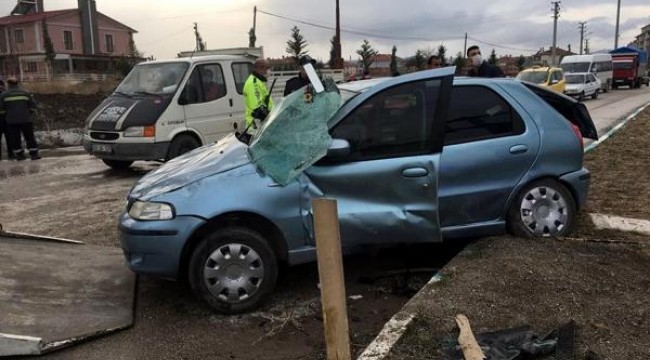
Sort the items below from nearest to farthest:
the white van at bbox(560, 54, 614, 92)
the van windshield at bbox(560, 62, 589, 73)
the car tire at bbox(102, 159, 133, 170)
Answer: the car tire at bbox(102, 159, 133, 170), the van windshield at bbox(560, 62, 589, 73), the white van at bbox(560, 54, 614, 92)

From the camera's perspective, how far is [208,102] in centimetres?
1051

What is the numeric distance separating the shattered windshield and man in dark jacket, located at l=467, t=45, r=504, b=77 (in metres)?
3.03

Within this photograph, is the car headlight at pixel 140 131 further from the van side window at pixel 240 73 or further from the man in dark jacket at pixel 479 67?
the man in dark jacket at pixel 479 67

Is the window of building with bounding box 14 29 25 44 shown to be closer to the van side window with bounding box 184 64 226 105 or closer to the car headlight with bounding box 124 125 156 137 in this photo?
the van side window with bounding box 184 64 226 105

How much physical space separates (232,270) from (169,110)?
6208mm

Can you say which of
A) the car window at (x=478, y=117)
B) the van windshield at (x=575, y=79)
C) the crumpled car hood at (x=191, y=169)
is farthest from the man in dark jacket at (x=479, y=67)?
the van windshield at (x=575, y=79)

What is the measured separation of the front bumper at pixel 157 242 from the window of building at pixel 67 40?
68077 millimetres

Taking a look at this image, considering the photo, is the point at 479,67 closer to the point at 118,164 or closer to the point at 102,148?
the point at 102,148

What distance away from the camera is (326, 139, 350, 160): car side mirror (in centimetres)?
445

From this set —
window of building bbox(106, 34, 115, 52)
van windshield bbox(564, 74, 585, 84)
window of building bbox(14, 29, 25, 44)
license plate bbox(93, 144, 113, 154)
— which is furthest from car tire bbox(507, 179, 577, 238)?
window of building bbox(106, 34, 115, 52)

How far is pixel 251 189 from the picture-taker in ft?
14.3

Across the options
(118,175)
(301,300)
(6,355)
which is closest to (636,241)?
(301,300)

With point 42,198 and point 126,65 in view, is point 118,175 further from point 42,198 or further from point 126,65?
point 126,65

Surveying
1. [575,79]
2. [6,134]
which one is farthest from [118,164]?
[575,79]
